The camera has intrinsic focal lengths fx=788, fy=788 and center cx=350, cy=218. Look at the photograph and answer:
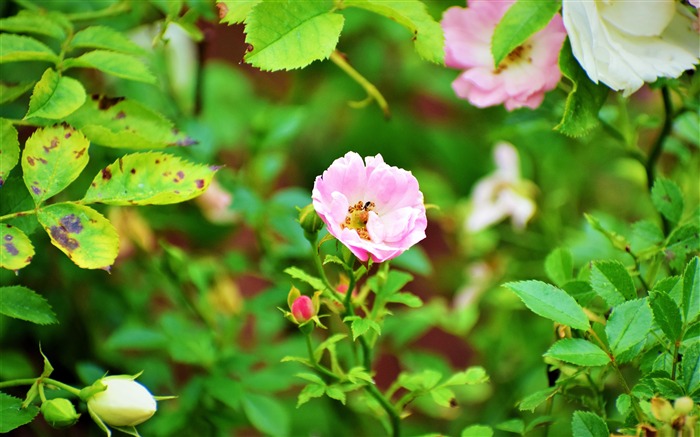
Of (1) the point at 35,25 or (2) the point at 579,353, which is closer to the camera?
(2) the point at 579,353

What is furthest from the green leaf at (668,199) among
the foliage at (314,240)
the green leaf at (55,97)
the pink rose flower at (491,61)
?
the green leaf at (55,97)

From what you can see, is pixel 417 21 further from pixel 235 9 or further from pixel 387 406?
pixel 387 406

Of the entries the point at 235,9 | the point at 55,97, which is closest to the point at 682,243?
the point at 235,9

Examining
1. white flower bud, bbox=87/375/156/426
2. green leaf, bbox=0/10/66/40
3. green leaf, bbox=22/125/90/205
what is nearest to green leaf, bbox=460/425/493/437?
white flower bud, bbox=87/375/156/426

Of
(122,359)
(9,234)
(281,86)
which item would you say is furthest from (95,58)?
(281,86)

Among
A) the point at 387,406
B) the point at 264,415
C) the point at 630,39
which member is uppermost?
the point at 630,39

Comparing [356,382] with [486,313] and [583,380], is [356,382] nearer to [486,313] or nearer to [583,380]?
[583,380]

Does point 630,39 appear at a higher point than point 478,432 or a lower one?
higher
